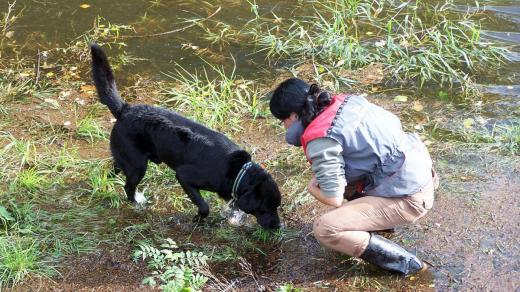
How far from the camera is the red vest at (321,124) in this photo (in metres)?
3.72

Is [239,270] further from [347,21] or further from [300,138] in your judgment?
[347,21]

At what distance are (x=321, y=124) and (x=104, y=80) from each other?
1887 millimetres

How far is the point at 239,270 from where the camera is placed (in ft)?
14.5

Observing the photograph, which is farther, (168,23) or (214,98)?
(168,23)

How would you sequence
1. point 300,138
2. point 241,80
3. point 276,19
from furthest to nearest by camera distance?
point 276,19, point 241,80, point 300,138

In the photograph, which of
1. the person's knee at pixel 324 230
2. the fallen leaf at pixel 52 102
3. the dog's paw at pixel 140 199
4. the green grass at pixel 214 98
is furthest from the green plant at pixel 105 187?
the person's knee at pixel 324 230

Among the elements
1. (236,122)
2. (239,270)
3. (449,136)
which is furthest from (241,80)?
(239,270)

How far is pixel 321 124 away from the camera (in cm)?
374

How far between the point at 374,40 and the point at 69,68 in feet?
11.4

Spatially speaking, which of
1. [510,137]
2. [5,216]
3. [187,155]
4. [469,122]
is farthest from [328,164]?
[469,122]

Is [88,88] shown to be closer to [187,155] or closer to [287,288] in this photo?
[187,155]

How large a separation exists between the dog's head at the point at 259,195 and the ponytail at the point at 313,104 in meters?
→ 0.82

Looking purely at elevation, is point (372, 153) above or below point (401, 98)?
above

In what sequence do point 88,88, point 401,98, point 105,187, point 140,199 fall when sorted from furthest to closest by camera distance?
point 88,88 < point 401,98 < point 105,187 < point 140,199
